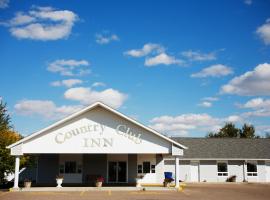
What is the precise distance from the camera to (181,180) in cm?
4138

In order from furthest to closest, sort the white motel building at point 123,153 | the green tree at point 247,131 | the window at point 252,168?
the green tree at point 247,131 → the window at point 252,168 → the white motel building at point 123,153

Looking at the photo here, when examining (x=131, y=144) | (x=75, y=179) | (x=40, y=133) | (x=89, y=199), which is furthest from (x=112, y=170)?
(x=89, y=199)

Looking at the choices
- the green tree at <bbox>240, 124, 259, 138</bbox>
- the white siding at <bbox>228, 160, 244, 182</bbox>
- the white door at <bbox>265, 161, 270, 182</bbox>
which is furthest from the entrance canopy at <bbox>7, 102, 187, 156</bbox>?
the green tree at <bbox>240, 124, 259, 138</bbox>

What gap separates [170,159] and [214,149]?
551 centimetres

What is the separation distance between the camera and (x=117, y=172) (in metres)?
35.1

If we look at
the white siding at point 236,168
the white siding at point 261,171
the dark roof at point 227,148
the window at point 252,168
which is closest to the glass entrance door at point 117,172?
the dark roof at point 227,148

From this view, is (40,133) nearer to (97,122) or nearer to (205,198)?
(97,122)

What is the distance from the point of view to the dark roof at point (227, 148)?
140 ft

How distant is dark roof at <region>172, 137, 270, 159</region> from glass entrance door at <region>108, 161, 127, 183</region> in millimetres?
9455

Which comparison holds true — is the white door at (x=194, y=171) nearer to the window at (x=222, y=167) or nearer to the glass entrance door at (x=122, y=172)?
the window at (x=222, y=167)

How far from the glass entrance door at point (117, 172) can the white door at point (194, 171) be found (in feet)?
31.9

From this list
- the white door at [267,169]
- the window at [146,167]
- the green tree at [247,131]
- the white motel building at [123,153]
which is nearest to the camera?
the white motel building at [123,153]

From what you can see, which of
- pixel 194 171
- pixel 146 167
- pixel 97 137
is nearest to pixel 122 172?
pixel 146 167

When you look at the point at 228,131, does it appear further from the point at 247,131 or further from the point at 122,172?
the point at 122,172
